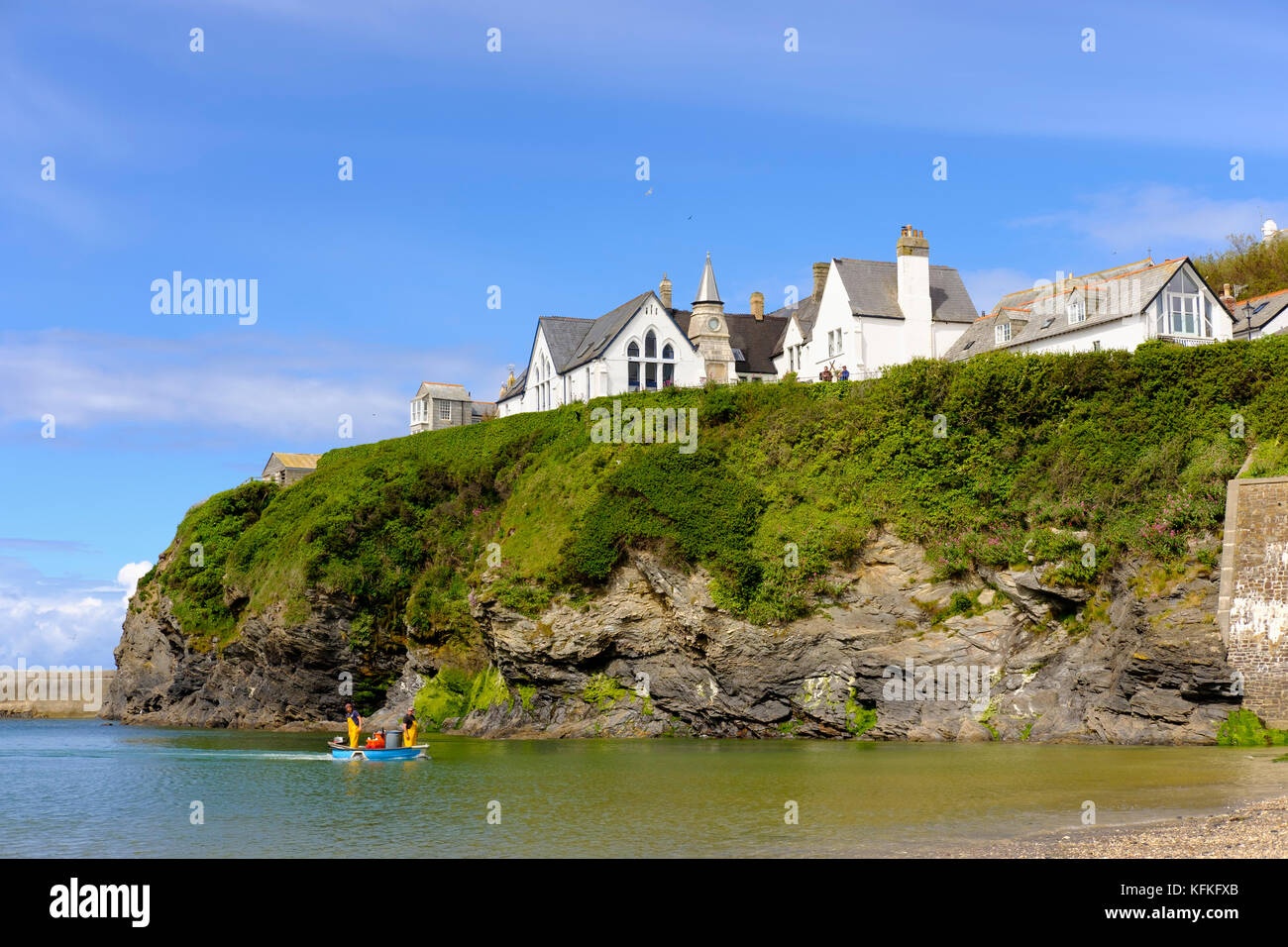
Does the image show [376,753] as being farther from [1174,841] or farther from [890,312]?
[890,312]

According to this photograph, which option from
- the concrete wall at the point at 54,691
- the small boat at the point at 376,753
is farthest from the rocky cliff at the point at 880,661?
the concrete wall at the point at 54,691

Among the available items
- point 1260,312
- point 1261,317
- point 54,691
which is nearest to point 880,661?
point 1261,317

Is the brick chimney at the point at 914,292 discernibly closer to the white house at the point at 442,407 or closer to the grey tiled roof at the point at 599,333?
the grey tiled roof at the point at 599,333

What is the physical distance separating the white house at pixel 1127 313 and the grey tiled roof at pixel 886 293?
23.4ft

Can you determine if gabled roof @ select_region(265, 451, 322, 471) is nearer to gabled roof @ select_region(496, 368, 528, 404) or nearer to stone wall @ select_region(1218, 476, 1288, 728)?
gabled roof @ select_region(496, 368, 528, 404)

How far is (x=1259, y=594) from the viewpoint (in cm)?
3578

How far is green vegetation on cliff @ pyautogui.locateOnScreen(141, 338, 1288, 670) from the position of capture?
140 ft

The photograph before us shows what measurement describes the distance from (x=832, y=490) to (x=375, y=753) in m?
21.7

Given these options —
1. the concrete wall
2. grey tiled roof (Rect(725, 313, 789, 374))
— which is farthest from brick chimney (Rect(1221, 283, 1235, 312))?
the concrete wall

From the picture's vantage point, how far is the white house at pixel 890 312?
6569cm
